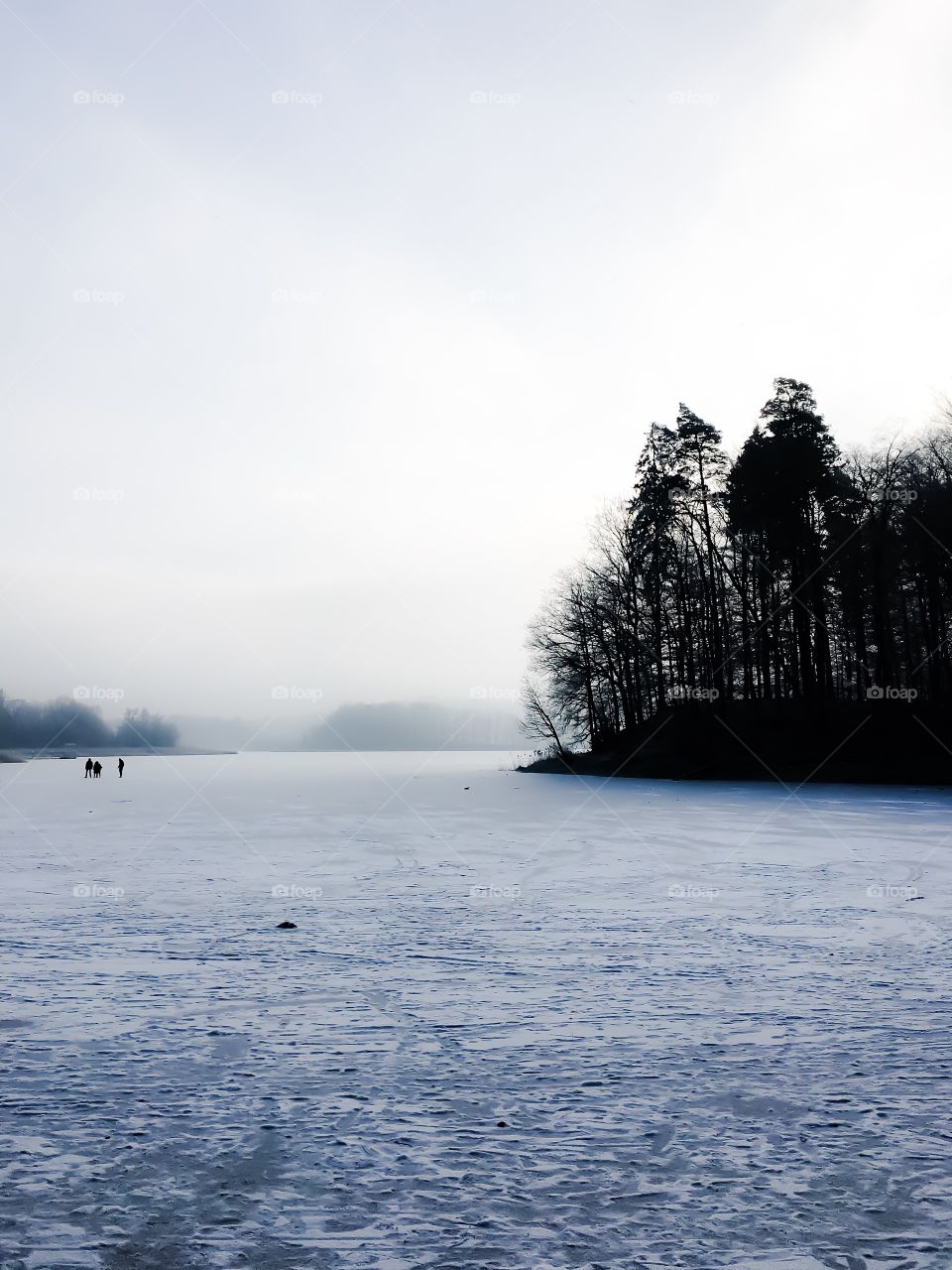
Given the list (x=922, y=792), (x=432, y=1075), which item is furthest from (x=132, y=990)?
(x=922, y=792)

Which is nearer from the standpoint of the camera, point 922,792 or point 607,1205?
point 607,1205

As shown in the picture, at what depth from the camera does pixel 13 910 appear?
9.44 metres

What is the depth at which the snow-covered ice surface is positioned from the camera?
314cm

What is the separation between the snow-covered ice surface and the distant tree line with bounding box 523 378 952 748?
105 feet

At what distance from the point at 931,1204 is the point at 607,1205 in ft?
4.00

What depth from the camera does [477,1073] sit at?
468 centimetres

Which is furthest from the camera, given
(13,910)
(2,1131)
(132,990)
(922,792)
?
(922,792)

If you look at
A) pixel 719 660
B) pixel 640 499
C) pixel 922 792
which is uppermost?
pixel 640 499

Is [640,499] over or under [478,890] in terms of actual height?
over

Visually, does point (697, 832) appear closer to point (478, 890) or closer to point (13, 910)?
point (478, 890)

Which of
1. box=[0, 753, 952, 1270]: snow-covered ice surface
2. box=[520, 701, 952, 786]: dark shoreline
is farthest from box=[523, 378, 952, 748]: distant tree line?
box=[0, 753, 952, 1270]: snow-covered ice surface

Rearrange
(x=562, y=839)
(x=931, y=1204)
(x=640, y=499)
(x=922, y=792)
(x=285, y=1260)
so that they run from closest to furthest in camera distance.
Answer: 1. (x=285, y=1260)
2. (x=931, y=1204)
3. (x=562, y=839)
4. (x=922, y=792)
5. (x=640, y=499)

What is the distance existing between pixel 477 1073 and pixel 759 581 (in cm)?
4521

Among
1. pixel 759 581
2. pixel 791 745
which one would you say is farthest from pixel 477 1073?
pixel 759 581
